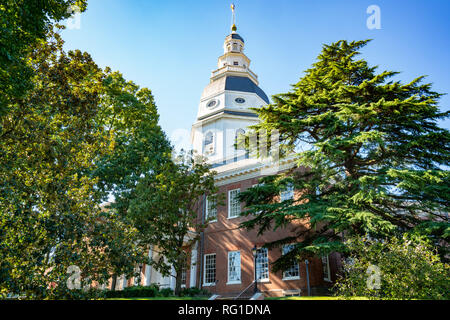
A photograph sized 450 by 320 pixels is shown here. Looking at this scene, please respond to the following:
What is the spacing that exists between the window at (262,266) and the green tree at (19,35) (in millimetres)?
16033

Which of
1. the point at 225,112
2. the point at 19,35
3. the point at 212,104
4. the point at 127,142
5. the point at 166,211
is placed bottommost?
the point at 166,211

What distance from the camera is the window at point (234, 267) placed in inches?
827

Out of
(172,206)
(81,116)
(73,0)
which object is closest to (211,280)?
(172,206)

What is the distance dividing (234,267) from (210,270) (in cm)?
210

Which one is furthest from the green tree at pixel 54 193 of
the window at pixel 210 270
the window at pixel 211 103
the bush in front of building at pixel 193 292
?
the window at pixel 211 103

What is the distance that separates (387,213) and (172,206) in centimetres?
1101

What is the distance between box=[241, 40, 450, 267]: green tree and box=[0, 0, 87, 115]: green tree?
10.1 metres

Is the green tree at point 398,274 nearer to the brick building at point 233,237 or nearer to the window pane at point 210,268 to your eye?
the brick building at point 233,237

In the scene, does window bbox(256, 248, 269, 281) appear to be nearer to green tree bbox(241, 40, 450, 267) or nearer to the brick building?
the brick building

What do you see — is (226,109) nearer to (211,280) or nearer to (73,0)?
(211,280)

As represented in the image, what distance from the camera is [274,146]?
1698 cm

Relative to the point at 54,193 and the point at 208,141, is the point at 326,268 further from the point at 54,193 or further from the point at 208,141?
the point at 208,141

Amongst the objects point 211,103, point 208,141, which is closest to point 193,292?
point 208,141

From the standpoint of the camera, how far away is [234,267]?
21.4m
